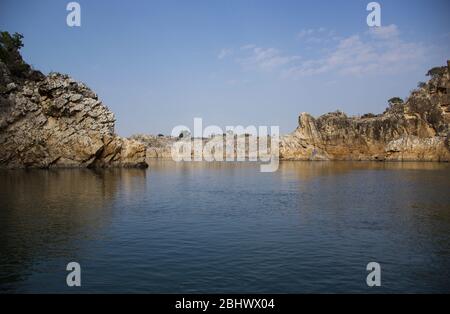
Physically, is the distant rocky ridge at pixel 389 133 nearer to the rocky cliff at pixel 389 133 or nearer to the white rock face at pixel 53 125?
the rocky cliff at pixel 389 133

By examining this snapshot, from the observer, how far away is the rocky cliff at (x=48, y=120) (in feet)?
258

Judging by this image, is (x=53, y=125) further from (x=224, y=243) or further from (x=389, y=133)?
(x=389, y=133)

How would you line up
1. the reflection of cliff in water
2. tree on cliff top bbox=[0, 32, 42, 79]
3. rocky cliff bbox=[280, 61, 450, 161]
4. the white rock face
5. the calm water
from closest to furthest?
the calm water, the reflection of cliff in water, the white rock face, tree on cliff top bbox=[0, 32, 42, 79], rocky cliff bbox=[280, 61, 450, 161]

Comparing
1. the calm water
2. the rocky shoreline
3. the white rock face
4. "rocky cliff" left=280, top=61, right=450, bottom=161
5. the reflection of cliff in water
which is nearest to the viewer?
the calm water

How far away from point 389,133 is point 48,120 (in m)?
102

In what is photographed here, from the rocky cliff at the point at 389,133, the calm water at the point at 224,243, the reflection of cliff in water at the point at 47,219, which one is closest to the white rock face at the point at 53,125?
the reflection of cliff in water at the point at 47,219

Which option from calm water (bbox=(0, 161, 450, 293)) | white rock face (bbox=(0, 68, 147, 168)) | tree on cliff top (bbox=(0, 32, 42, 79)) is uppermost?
tree on cliff top (bbox=(0, 32, 42, 79))

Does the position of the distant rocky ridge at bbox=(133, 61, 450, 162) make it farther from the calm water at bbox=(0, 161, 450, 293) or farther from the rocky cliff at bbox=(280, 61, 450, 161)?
the calm water at bbox=(0, 161, 450, 293)

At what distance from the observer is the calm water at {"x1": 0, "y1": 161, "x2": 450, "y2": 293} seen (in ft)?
54.3

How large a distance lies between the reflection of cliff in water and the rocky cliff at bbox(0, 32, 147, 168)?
1302 inches

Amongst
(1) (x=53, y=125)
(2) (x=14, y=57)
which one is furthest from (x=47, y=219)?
(2) (x=14, y=57)

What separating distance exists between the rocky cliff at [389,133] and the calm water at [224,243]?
90.6 m

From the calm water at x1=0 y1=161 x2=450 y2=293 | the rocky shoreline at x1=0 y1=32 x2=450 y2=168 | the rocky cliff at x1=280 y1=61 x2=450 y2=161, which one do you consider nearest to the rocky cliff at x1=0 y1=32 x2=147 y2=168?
the rocky shoreline at x1=0 y1=32 x2=450 y2=168

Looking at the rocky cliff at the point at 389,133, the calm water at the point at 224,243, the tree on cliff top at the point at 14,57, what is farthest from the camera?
the rocky cliff at the point at 389,133
